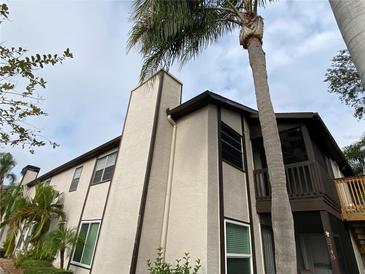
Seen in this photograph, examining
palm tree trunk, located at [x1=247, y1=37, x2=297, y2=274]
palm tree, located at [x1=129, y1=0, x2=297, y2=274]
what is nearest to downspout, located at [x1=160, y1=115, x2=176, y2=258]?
palm tree, located at [x1=129, y1=0, x2=297, y2=274]

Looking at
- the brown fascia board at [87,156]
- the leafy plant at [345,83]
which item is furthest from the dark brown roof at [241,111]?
the leafy plant at [345,83]

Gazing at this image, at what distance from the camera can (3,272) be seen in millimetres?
12031

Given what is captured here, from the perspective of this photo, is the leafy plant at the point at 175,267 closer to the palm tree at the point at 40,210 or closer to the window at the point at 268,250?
the window at the point at 268,250

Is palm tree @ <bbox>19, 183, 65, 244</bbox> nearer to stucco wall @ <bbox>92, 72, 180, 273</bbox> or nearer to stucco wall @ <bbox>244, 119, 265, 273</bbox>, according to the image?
stucco wall @ <bbox>92, 72, 180, 273</bbox>

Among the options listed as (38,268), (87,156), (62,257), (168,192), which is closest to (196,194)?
(168,192)

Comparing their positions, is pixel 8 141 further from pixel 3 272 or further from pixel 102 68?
pixel 3 272

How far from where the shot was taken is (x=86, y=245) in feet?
35.1

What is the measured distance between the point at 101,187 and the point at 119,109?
4.21 m

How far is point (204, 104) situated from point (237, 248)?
514 centimetres

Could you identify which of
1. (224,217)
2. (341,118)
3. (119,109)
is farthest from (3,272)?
(341,118)

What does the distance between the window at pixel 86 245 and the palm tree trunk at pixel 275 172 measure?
8475mm

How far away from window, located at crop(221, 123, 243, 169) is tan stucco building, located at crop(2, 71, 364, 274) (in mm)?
43

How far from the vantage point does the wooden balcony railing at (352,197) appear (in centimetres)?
896

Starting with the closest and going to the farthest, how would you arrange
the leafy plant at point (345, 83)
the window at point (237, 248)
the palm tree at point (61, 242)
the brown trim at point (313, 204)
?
the window at point (237, 248)
the brown trim at point (313, 204)
the palm tree at point (61, 242)
the leafy plant at point (345, 83)
